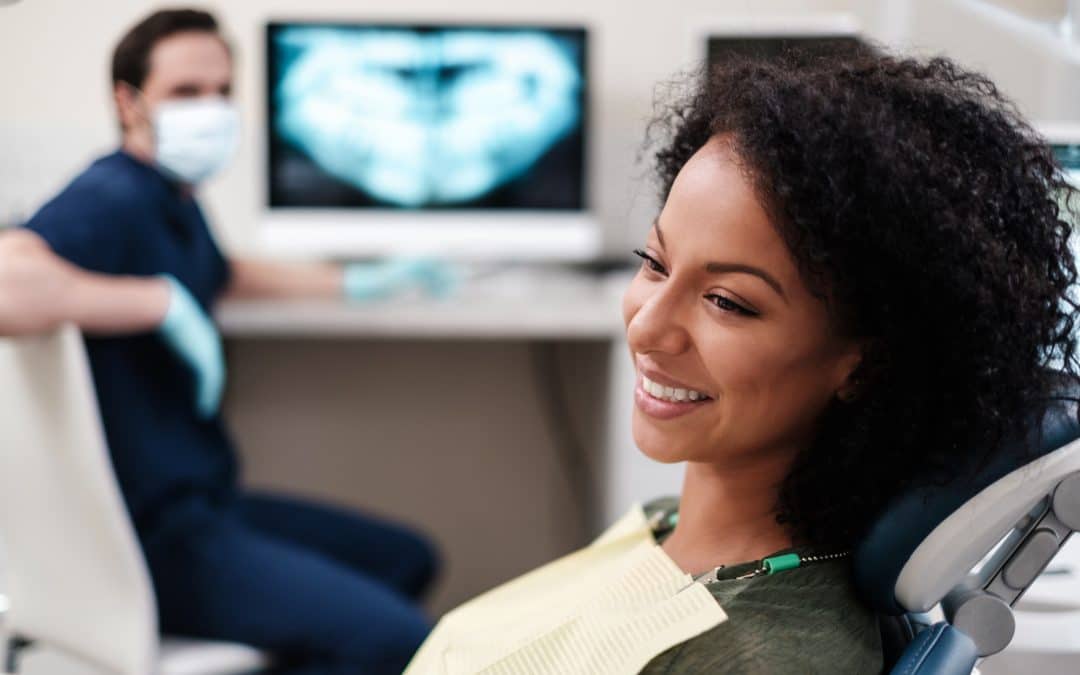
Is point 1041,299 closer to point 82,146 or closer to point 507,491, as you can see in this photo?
point 507,491

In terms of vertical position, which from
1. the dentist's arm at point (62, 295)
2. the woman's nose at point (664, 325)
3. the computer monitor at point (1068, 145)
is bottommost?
the dentist's arm at point (62, 295)

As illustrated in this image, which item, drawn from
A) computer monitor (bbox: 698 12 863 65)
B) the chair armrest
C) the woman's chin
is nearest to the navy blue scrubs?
the woman's chin

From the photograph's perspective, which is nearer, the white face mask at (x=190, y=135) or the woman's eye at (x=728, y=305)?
the woman's eye at (x=728, y=305)

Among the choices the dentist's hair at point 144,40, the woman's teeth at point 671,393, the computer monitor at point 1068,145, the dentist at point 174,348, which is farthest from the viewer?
the dentist's hair at point 144,40

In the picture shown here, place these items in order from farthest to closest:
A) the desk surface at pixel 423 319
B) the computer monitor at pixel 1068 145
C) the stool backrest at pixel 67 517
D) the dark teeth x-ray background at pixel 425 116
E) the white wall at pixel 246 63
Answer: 1. the white wall at pixel 246 63
2. the dark teeth x-ray background at pixel 425 116
3. the desk surface at pixel 423 319
4. the stool backrest at pixel 67 517
5. the computer monitor at pixel 1068 145

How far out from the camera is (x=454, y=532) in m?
2.74

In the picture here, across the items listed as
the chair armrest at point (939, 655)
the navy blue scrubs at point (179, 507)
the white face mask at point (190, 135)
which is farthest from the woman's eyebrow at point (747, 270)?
the white face mask at point (190, 135)

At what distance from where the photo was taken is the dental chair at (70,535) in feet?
4.48

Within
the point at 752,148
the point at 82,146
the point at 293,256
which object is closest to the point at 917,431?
the point at 752,148

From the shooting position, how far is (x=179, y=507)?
5.30 feet

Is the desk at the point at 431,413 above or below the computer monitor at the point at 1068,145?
below

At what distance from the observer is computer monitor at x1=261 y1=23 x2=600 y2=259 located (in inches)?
91.5

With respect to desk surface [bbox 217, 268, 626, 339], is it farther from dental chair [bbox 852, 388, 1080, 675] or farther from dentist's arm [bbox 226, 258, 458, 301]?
dental chair [bbox 852, 388, 1080, 675]

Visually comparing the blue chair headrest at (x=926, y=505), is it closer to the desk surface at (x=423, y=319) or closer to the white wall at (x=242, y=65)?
the desk surface at (x=423, y=319)
